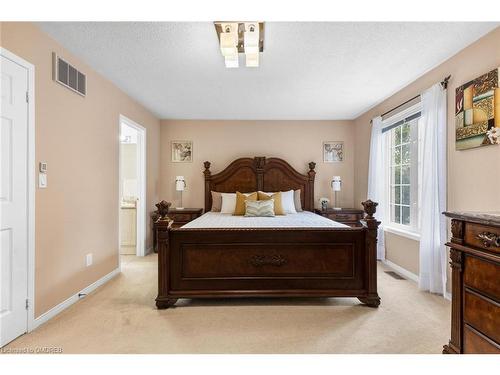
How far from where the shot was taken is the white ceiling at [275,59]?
2.24 metres

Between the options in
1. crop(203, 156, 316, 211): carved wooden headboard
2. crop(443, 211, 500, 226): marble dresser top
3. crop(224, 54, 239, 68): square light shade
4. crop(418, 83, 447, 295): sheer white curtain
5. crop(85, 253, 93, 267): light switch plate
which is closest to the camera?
crop(443, 211, 500, 226): marble dresser top

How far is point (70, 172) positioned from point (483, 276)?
323cm

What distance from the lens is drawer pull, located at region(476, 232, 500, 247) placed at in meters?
1.29

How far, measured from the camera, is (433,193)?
283 cm

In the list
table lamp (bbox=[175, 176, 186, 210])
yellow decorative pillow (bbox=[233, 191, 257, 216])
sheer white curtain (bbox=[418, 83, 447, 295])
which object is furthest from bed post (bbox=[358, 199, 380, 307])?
table lamp (bbox=[175, 176, 186, 210])

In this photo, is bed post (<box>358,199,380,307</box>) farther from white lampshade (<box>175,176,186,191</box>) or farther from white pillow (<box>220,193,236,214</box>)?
white lampshade (<box>175,176,186,191</box>)

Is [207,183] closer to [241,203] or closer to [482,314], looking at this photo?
[241,203]

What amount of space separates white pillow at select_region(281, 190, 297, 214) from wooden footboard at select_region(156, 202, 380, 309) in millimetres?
1718

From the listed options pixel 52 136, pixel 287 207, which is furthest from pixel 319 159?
pixel 52 136

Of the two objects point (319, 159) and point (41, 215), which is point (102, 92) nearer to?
point (41, 215)

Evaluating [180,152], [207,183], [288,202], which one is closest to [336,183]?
[288,202]

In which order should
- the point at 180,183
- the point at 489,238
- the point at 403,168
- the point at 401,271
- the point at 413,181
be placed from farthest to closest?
the point at 180,183 < the point at 403,168 < the point at 401,271 < the point at 413,181 < the point at 489,238

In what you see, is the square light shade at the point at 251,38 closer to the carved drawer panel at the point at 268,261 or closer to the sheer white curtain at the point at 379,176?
the carved drawer panel at the point at 268,261
